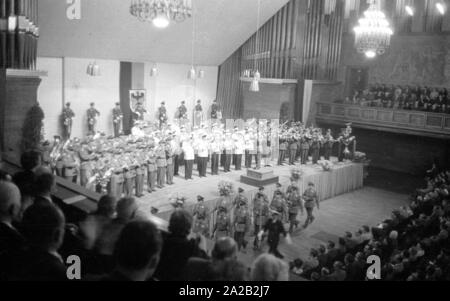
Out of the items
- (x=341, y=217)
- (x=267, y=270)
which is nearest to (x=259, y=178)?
(x=341, y=217)

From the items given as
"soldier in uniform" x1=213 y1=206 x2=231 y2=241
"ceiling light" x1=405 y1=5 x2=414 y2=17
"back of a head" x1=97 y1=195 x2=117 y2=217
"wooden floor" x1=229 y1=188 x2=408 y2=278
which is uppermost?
"ceiling light" x1=405 y1=5 x2=414 y2=17

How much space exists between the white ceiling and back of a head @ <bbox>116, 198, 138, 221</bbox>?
12.0 meters

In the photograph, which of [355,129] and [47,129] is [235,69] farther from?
[47,129]

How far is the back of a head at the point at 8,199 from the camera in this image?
11.2ft

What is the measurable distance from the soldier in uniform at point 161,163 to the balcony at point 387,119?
10688mm

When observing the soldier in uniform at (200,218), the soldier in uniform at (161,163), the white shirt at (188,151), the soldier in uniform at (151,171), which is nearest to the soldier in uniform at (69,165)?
the soldier in uniform at (151,171)

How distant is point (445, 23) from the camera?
63.1 feet

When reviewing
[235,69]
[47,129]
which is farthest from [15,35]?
[235,69]

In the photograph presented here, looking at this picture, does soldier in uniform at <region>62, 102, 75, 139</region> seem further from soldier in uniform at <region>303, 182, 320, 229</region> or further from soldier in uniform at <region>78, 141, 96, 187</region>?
soldier in uniform at <region>303, 182, 320, 229</region>

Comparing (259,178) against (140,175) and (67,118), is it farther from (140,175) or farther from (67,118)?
(67,118)

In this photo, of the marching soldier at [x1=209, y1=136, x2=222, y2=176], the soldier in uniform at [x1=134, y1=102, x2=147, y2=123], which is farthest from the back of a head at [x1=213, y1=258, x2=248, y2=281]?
the soldier in uniform at [x1=134, y1=102, x2=147, y2=123]

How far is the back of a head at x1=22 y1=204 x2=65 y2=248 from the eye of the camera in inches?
112

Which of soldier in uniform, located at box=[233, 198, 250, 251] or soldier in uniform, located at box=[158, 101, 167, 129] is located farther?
soldier in uniform, located at box=[158, 101, 167, 129]

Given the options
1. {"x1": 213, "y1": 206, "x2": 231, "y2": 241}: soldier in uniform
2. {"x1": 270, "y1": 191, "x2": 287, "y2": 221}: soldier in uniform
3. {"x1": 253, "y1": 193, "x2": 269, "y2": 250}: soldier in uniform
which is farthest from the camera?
{"x1": 270, "y1": 191, "x2": 287, "y2": 221}: soldier in uniform
